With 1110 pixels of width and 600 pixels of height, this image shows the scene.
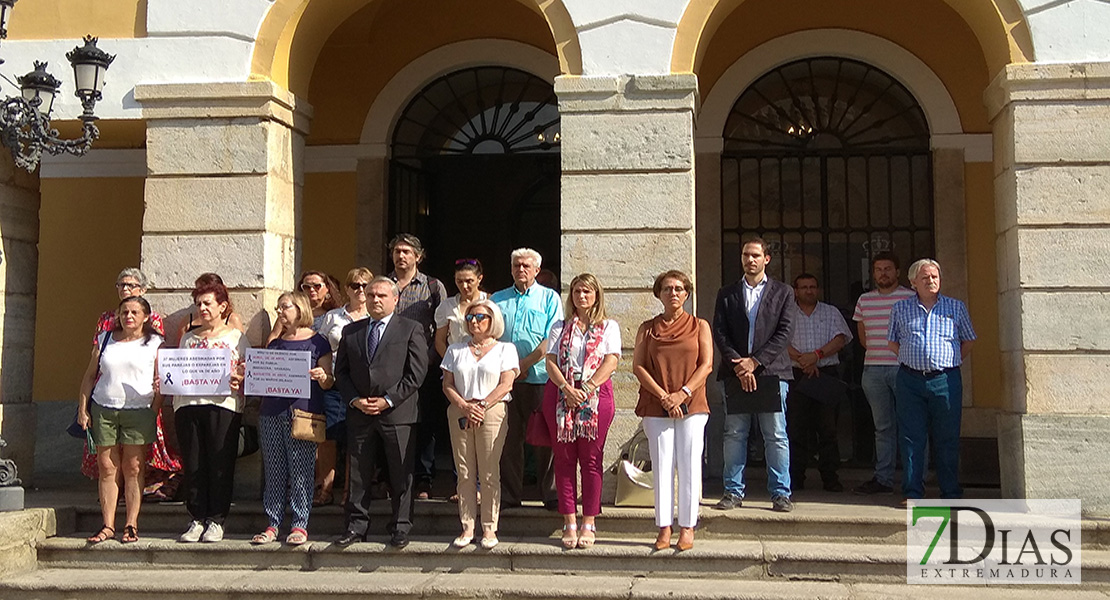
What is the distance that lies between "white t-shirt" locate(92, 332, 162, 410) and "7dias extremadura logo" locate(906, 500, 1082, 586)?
5033 millimetres

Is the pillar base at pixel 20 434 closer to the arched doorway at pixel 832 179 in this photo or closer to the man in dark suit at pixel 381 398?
the man in dark suit at pixel 381 398

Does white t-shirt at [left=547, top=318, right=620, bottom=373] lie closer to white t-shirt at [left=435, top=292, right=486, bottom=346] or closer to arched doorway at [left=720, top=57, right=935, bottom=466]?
white t-shirt at [left=435, top=292, right=486, bottom=346]

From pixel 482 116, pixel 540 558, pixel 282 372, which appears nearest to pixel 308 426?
pixel 282 372

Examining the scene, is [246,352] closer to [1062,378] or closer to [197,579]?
[197,579]

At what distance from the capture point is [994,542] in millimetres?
6332

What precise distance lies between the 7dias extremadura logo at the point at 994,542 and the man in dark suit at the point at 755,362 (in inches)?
35.5

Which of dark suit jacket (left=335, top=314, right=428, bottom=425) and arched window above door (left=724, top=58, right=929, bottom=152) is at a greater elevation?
arched window above door (left=724, top=58, right=929, bottom=152)

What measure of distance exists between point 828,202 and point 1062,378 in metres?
3.19

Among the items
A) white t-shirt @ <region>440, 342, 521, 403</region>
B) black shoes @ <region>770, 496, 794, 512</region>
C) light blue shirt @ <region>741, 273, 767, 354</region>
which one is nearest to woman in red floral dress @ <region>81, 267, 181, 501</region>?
white t-shirt @ <region>440, 342, 521, 403</region>

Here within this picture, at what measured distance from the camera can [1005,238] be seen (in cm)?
730

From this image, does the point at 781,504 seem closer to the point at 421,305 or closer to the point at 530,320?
the point at 530,320

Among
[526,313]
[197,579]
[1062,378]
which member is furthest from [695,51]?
[197,579]

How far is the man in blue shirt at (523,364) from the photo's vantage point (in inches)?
265

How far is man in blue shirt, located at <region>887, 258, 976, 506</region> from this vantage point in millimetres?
6984
